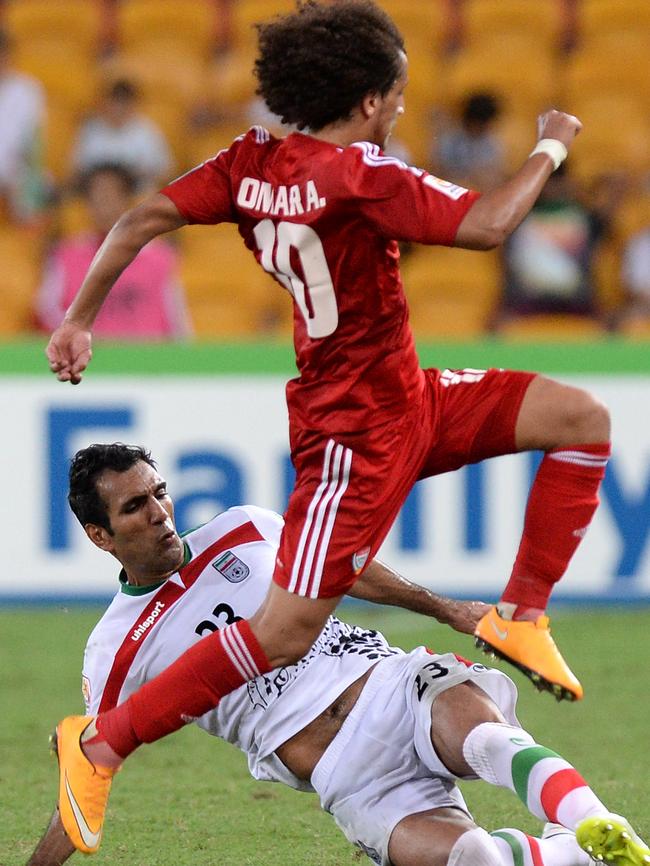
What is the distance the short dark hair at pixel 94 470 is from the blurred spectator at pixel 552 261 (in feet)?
17.5

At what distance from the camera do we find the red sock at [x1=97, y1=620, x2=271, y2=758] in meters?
4.01

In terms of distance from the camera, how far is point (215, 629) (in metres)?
4.55

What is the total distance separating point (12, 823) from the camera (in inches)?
199

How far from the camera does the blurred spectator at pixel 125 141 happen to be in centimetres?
1041

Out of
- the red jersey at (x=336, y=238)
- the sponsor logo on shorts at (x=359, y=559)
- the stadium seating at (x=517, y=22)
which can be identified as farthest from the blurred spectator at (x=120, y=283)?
the sponsor logo on shorts at (x=359, y=559)

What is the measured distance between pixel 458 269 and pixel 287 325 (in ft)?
3.64

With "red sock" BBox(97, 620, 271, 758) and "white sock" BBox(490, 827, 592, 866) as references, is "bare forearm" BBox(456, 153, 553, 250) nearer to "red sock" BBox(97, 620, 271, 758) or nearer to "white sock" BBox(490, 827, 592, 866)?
"red sock" BBox(97, 620, 271, 758)

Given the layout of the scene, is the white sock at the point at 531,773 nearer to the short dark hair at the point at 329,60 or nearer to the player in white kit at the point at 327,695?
the player in white kit at the point at 327,695

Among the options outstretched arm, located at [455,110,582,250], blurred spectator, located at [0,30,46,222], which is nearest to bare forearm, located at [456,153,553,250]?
outstretched arm, located at [455,110,582,250]

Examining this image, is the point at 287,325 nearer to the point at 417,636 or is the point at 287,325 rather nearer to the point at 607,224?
the point at 607,224

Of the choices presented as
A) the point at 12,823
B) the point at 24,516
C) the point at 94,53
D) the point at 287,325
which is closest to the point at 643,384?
the point at 287,325

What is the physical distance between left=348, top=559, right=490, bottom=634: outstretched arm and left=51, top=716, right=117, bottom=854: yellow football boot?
33.9 inches

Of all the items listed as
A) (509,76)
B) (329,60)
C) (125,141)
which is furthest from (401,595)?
(509,76)

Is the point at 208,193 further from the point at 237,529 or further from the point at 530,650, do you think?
the point at 530,650
